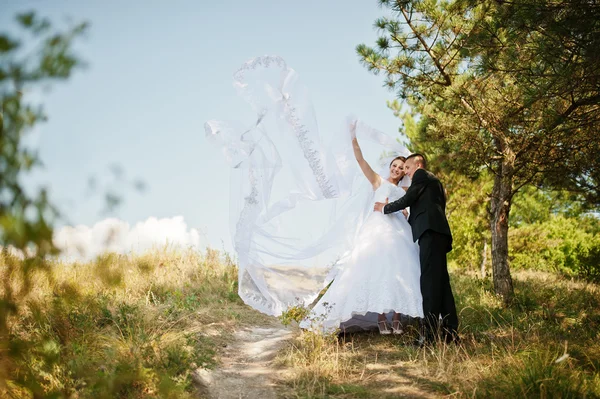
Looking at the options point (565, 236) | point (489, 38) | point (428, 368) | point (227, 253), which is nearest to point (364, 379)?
point (428, 368)

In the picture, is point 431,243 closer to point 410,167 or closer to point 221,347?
point 410,167

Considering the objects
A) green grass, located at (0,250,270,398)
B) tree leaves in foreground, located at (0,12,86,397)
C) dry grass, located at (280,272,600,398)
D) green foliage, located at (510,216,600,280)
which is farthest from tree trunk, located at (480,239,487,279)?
tree leaves in foreground, located at (0,12,86,397)

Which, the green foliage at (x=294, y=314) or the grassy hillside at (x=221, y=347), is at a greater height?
the green foliage at (x=294, y=314)

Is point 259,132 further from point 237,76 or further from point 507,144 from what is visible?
point 507,144

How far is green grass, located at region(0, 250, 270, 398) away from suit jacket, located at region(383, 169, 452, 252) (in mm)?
2614

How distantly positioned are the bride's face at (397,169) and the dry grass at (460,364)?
1.93 m

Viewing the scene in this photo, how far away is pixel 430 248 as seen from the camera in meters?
5.39

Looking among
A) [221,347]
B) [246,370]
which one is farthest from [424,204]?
[221,347]

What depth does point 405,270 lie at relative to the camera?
5438 mm

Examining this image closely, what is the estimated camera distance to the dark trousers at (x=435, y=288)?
530 centimetres

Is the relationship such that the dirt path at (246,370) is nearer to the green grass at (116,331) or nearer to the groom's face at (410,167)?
the green grass at (116,331)

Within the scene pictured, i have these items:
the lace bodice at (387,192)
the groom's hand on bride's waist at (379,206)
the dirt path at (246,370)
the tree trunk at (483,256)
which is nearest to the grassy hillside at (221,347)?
the dirt path at (246,370)

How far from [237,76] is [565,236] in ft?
50.4

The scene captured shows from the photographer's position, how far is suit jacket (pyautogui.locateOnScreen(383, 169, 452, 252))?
214 inches
